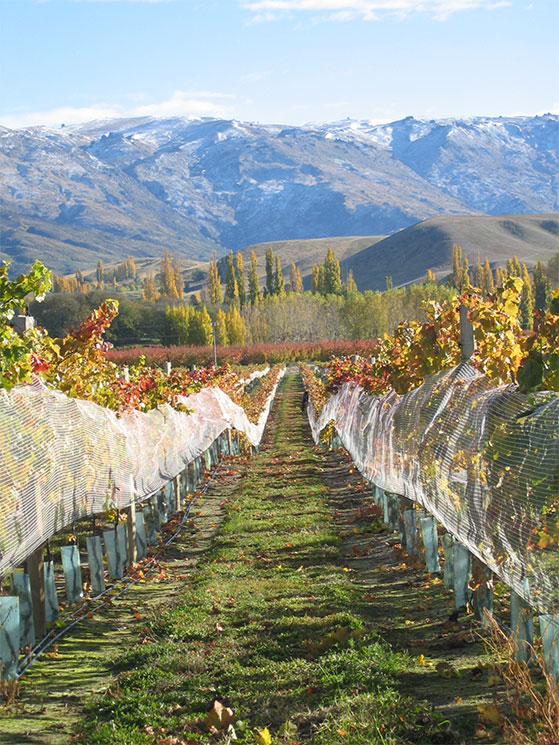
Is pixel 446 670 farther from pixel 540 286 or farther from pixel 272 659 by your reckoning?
pixel 540 286

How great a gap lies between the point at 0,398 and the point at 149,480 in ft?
14.4

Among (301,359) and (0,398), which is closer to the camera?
(0,398)

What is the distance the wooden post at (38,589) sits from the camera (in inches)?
267

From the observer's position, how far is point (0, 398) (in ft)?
19.7

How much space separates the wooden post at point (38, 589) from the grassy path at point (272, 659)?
315 mm

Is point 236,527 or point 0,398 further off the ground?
point 0,398

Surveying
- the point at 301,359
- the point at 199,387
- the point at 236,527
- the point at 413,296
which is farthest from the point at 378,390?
the point at 413,296

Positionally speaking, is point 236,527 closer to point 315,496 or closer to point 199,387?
point 315,496

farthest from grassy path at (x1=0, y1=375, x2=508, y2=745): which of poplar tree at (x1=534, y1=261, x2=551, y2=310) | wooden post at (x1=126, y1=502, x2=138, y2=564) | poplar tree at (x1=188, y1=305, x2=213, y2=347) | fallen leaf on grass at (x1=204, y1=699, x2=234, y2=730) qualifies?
poplar tree at (x1=534, y1=261, x2=551, y2=310)

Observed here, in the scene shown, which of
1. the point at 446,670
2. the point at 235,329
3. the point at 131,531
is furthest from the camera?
the point at 235,329

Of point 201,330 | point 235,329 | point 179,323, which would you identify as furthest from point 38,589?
point 235,329

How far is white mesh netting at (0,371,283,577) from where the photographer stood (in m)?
5.79

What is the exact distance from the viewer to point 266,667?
5.66 meters

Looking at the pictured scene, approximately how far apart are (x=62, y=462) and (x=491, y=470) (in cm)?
331
